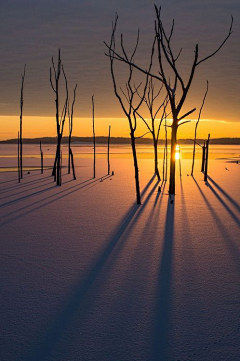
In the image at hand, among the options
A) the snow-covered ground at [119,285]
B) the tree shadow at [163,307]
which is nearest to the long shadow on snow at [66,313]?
the snow-covered ground at [119,285]

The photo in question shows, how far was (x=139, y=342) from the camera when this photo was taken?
236cm

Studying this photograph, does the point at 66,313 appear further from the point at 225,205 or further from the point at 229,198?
the point at 229,198

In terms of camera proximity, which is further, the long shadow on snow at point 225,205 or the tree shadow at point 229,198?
the tree shadow at point 229,198

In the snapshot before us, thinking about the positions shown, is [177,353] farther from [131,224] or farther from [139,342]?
[131,224]

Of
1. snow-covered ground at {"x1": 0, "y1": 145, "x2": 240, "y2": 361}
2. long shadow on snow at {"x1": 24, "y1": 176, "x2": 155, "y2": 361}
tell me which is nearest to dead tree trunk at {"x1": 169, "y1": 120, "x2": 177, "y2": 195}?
snow-covered ground at {"x1": 0, "y1": 145, "x2": 240, "y2": 361}

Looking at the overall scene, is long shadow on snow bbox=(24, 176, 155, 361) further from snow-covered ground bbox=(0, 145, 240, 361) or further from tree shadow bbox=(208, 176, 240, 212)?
tree shadow bbox=(208, 176, 240, 212)

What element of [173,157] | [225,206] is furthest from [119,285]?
[173,157]

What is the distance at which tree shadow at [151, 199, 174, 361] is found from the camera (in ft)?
7.51

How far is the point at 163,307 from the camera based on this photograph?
2863 mm

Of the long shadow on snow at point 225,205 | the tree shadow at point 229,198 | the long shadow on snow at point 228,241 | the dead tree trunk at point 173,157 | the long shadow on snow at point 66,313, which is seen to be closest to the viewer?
the long shadow on snow at point 66,313

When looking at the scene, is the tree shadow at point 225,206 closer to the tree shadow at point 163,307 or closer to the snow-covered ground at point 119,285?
the snow-covered ground at point 119,285

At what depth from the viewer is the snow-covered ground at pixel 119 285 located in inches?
91.9

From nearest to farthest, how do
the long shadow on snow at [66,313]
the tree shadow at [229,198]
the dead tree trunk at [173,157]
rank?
1. the long shadow on snow at [66,313]
2. the tree shadow at [229,198]
3. the dead tree trunk at [173,157]

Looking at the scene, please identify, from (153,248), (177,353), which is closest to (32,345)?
(177,353)
